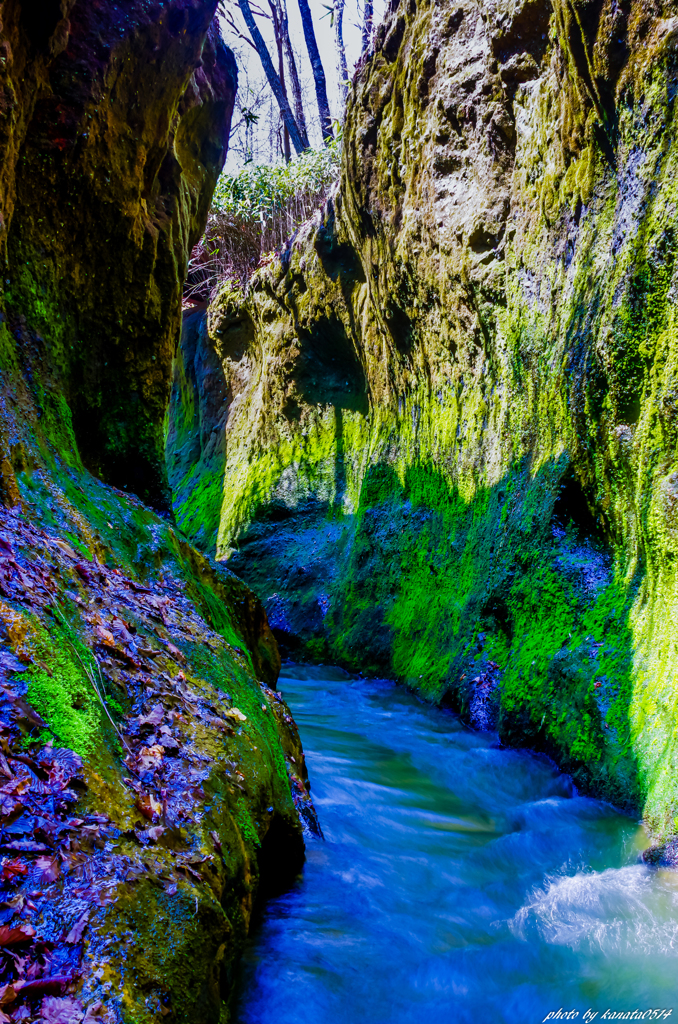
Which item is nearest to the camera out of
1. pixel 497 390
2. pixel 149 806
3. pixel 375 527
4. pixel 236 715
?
pixel 149 806

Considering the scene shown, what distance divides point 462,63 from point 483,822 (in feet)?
22.8

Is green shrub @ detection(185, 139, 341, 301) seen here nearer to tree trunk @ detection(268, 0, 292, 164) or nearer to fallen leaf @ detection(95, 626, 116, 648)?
tree trunk @ detection(268, 0, 292, 164)

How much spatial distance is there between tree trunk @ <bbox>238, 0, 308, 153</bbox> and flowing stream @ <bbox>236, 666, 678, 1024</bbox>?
1832cm

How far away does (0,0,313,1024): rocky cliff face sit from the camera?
1672 millimetres

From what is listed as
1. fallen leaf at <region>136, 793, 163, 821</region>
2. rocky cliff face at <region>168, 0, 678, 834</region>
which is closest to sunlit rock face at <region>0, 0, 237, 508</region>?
rocky cliff face at <region>168, 0, 678, 834</region>

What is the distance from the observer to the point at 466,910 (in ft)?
10.7

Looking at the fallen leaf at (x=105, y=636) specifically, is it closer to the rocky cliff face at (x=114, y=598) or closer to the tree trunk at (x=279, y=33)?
the rocky cliff face at (x=114, y=598)

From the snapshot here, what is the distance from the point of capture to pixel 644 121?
12.8 feet

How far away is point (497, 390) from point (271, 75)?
1673cm

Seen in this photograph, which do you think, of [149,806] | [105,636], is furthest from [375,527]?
[149,806]

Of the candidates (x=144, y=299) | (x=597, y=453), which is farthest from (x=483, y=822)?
(x=144, y=299)

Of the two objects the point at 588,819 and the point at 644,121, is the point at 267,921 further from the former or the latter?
the point at 644,121

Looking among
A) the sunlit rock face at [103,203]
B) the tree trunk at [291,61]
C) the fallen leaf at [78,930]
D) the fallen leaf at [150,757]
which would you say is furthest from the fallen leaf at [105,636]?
the tree trunk at [291,61]

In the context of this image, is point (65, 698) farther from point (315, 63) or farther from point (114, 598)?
point (315, 63)
